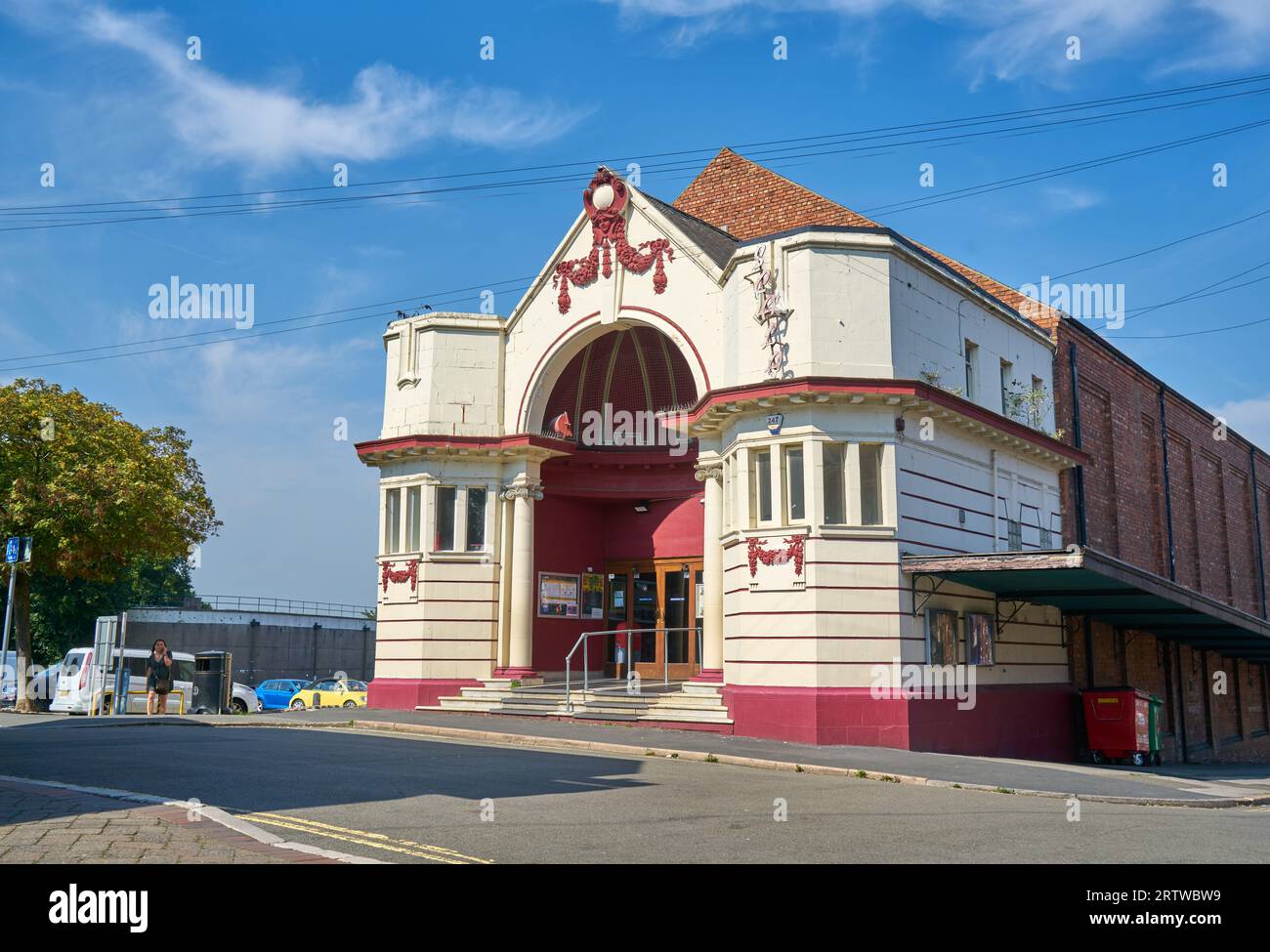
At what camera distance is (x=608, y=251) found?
2380cm

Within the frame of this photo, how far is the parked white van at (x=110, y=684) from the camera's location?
96.4ft

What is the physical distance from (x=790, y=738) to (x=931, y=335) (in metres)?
7.73

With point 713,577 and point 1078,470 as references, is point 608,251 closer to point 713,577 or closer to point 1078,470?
point 713,577

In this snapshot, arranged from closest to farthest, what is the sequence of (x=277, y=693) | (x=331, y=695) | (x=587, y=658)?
(x=587, y=658) → (x=331, y=695) → (x=277, y=693)

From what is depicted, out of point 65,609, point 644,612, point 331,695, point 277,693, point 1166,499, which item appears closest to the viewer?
point 644,612

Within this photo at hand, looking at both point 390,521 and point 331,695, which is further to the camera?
point 331,695

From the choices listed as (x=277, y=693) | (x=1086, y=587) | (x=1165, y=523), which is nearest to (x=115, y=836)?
(x=1086, y=587)

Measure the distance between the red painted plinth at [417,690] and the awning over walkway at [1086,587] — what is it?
10304 mm

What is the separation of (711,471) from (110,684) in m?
18.4

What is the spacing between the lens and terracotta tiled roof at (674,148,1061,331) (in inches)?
1043

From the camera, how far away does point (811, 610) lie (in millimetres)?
18188
